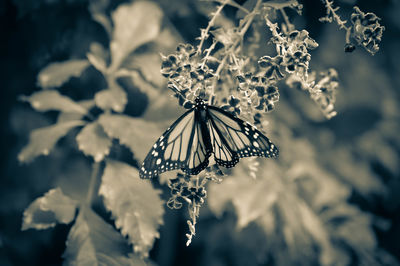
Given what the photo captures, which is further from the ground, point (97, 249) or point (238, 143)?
point (238, 143)

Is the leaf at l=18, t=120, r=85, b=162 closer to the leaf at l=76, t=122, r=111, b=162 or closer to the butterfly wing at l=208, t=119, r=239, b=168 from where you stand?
the leaf at l=76, t=122, r=111, b=162

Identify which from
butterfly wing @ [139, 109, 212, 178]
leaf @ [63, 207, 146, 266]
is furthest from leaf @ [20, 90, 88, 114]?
butterfly wing @ [139, 109, 212, 178]

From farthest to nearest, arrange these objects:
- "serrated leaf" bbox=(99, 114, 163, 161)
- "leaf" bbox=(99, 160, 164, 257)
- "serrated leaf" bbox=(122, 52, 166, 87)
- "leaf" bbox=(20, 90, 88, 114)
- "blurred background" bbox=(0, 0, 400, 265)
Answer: "blurred background" bbox=(0, 0, 400, 265) → "serrated leaf" bbox=(122, 52, 166, 87) → "leaf" bbox=(20, 90, 88, 114) → "serrated leaf" bbox=(99, 114, 163, 161) → "leaf" bbox=(99, 160, 164, 257)

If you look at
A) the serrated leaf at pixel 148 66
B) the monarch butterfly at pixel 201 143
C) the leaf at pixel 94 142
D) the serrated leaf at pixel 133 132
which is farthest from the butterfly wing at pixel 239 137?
the serrated leaf at pixel 148 66

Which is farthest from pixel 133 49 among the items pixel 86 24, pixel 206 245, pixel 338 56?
pixel 338 56

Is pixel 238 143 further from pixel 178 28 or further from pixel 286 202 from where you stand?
pixel 178 28

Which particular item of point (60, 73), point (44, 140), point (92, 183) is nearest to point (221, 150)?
point (92, 183)
